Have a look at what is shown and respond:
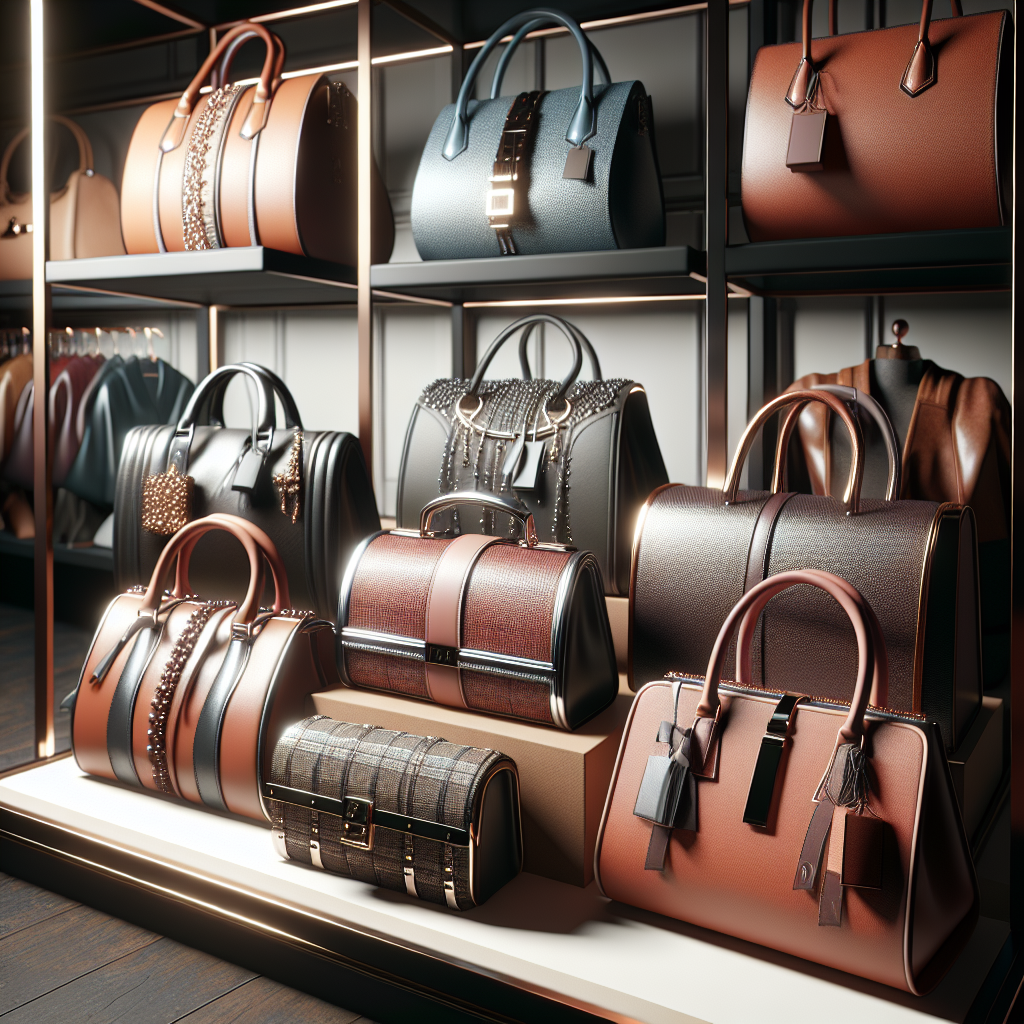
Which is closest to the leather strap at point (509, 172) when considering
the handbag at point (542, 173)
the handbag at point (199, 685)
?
the handbag at point (542, 173)

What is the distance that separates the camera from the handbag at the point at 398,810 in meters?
1.42

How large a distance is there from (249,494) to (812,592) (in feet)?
3.94

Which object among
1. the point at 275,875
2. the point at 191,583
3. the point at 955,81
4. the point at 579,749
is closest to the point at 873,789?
the point at 579,749

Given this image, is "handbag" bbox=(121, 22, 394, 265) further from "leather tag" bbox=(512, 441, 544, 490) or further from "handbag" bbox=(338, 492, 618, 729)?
"handbag" bbox=(338, 492, 618, 729)

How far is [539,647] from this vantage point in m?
1.55

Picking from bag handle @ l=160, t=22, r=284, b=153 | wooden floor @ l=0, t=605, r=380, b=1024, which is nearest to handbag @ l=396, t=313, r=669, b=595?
bag handle @ l=160, t=22, r=284, b=153

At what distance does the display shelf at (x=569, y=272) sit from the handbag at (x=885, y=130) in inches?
6.7

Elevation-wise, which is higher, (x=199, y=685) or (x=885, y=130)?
(x=885, y=130)

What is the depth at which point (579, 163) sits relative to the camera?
1776 mm

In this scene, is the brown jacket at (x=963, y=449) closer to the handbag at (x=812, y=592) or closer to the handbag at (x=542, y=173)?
the handbag at (x=812, y=592)

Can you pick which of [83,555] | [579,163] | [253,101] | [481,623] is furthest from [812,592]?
[83,555]

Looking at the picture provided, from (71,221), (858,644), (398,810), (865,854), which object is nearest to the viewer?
(865,854)

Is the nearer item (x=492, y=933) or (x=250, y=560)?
(x=492, y=933)

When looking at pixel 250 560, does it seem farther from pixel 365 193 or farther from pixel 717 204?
pixel 717 204
